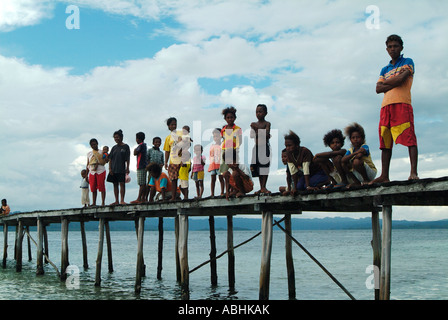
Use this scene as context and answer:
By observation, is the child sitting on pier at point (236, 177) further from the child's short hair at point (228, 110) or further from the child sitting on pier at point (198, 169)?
the child sitting on pier at point (198, 169)

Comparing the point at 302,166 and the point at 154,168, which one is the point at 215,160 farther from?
the point at 302,166

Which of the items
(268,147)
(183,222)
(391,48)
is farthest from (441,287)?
(391,48)

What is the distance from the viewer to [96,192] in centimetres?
1378

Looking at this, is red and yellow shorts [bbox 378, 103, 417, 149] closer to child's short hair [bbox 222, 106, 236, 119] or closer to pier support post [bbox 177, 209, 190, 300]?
child's short hair [bbox 222, 106, 236, 119]

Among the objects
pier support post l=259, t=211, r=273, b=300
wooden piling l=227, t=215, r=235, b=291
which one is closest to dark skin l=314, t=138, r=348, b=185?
pier support post l=259, t=211, r=273, b=300

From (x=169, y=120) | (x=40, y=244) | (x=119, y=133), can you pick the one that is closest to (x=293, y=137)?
(x=169, y=120)

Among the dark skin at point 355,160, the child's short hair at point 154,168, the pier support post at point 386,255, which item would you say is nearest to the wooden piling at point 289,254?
the child's short hair at point 154,168

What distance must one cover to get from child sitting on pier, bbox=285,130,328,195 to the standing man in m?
1.73

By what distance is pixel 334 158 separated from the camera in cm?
807

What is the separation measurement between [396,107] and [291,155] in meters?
2.38

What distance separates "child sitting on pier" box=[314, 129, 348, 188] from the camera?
7973mm
